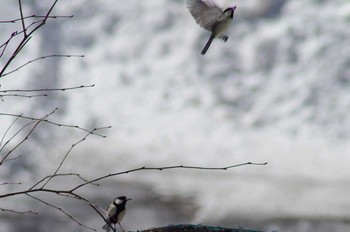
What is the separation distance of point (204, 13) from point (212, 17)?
13 cm

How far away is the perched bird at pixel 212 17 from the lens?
6301 mm

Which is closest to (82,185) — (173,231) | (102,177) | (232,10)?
(102,177)

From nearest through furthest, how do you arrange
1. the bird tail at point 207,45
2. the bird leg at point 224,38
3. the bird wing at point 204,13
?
the bird tail at point 207,45 < the bird wing at point 204,13 < the bird leg at point 224,38

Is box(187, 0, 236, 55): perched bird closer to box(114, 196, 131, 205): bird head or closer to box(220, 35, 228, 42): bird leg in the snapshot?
box(220, 35, 228, 42): bird leg

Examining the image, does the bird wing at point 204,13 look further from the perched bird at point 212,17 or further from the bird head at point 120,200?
the bird head at point 120,200

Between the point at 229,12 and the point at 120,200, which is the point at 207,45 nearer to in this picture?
the point at 229,12

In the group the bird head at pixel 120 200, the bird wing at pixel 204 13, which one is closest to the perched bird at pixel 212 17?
the bird wing at pixel 204 13

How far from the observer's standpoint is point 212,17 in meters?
6.38

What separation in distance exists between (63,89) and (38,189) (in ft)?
1.98

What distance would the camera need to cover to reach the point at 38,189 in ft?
11.1

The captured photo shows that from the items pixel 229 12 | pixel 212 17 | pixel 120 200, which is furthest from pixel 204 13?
pixel 120 200

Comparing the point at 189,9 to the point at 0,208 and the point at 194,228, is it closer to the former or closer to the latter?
the point at 0,208

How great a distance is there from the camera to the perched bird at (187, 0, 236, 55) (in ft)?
20.7

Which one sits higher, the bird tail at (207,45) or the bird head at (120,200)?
the bird head at (120,200)
